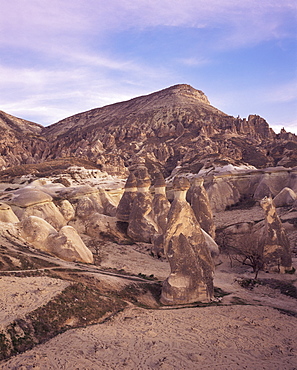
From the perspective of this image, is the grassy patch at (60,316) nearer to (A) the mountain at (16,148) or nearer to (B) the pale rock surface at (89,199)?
(B) the pale rock surface at (89,199)

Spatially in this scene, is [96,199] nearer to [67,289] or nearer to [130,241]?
[130,241]

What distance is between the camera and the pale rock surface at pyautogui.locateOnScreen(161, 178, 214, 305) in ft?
42.0

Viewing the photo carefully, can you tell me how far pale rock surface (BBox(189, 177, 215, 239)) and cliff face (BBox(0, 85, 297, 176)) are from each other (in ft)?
86.8

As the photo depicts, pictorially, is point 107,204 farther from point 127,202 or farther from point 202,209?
point 202,209

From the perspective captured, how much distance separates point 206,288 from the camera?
42.7 ft

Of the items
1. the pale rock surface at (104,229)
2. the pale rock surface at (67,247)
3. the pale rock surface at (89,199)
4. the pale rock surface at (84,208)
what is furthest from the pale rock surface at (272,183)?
the pale rock surface at (67,247)

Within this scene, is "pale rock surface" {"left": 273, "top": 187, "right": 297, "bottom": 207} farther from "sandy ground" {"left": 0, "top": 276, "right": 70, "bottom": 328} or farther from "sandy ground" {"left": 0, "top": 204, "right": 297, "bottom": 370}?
"sandy ground" {"left": 0, "top": 276, "right": 70, "bottom": 328}

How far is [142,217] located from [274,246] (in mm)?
9926

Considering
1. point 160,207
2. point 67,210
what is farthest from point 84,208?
point 160,207

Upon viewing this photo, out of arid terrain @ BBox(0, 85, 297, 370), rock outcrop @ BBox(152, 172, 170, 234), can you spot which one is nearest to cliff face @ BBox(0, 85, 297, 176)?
arid terrain @ BBox(0, 85, 297, 370)

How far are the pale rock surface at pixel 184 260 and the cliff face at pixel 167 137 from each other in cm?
3820

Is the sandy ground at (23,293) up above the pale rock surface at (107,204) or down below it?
below

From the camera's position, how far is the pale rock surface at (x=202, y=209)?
2388 cm

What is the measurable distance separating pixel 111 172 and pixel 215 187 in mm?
26698
